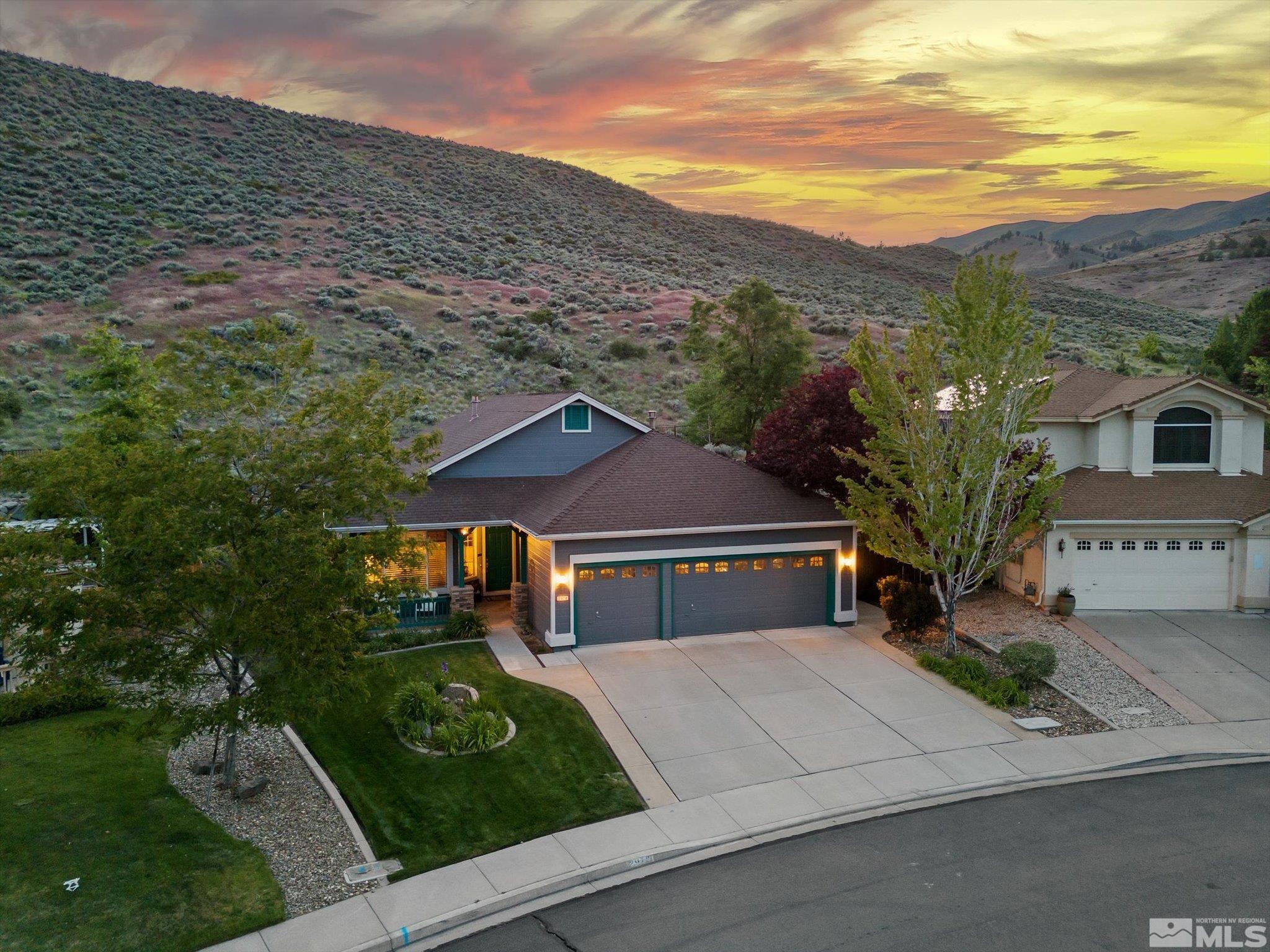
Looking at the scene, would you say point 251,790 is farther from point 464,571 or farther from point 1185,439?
point 1185,439

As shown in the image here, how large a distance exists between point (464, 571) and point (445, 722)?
29.8 feet

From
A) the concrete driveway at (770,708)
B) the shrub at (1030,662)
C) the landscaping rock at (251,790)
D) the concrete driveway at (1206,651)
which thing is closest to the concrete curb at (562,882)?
the concrete driveway at (770,708)

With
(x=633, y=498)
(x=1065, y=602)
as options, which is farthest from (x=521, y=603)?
(x=1065, y=602)

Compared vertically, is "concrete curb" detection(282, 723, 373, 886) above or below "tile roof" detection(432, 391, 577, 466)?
below

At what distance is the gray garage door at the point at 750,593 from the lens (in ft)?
71.3

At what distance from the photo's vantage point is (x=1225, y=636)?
2112cm

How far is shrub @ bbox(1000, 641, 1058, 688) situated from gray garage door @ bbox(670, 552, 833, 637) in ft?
16.5

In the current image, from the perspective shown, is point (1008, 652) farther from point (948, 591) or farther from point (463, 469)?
point (463, 469)

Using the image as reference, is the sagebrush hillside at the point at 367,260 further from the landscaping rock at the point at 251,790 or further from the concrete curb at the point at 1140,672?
the landscaping rock at the point at 251,790

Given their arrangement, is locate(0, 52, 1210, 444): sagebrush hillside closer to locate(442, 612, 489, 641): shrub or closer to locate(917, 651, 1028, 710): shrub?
locate(442, 612, 489, 641): shrub

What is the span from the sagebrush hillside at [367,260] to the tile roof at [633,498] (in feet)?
65.7

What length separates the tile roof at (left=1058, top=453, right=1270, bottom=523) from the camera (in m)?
22.5

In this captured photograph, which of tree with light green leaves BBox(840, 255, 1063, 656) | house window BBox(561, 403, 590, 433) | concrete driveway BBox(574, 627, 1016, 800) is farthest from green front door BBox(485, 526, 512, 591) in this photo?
tree with light green leaves BBox(840, 255, 1063, 656)

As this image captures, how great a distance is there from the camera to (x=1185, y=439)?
79.9 ft
